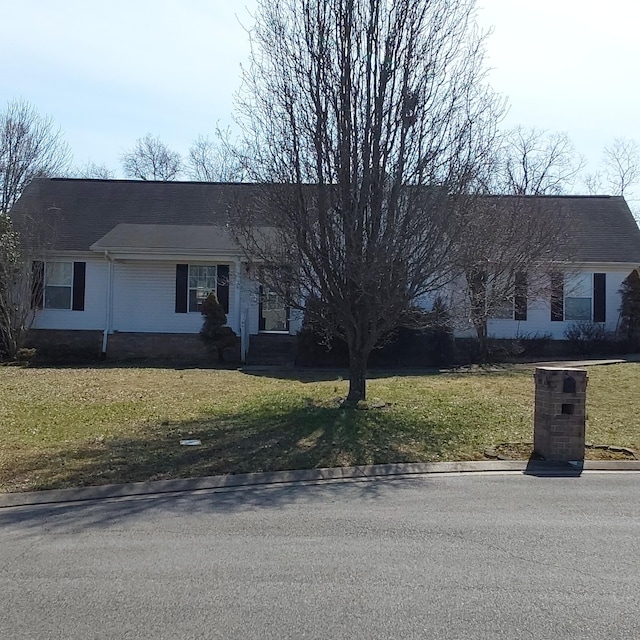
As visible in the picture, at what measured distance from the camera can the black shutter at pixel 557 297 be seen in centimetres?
2329

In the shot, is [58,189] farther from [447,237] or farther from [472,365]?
[447,237]

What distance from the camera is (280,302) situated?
1270cm

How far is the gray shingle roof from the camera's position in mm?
25141

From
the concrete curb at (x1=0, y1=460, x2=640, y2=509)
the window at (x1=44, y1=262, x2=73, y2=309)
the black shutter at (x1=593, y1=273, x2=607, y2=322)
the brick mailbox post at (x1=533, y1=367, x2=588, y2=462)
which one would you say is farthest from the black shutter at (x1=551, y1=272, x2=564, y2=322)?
the window at (x1=44, y1=262, x2=73, y2=309)

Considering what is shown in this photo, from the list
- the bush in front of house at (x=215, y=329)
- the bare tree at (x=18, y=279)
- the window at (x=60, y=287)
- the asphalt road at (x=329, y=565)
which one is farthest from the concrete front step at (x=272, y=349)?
the asphalt road at (x=329, y=565)

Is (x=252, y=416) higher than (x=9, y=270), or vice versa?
(x=9, y=270)

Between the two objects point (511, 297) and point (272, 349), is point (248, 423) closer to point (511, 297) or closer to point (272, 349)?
point (511, 297)

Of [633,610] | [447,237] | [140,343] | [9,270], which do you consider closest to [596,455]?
[447,237]

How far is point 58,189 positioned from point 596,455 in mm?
23874

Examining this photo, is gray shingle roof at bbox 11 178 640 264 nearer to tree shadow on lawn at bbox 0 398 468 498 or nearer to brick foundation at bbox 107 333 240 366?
brick foundation at bbox 107 333 240 366

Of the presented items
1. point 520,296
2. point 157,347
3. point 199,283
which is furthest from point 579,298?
point 157,347

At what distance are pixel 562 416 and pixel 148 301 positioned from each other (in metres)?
17.3

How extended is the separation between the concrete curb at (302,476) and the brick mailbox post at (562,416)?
7.5 inches

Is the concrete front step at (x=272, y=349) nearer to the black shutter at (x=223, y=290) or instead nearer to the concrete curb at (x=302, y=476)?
the black shutter at (x=223, y=290)
